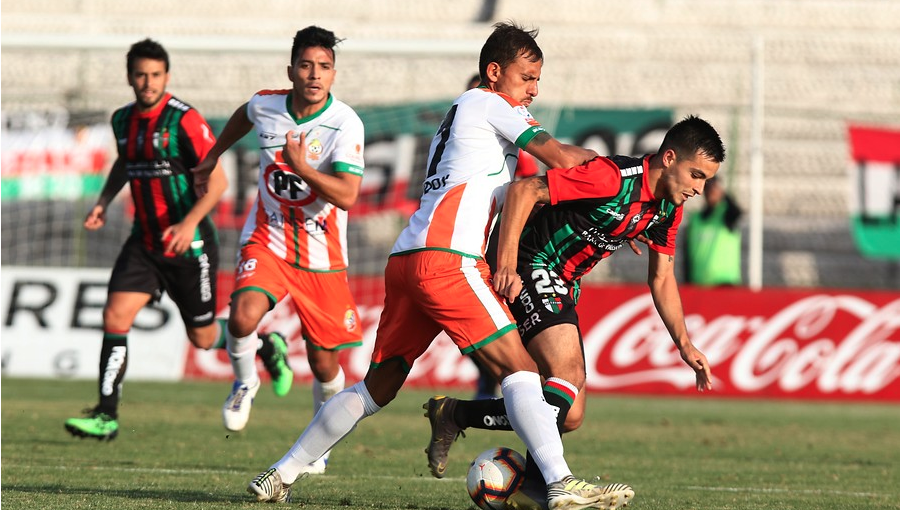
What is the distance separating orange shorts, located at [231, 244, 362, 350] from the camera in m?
7.78

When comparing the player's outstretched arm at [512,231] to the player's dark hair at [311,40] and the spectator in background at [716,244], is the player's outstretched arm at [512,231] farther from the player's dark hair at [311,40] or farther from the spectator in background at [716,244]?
the spectator in background at [716,244]

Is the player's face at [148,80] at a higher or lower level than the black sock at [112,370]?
higher

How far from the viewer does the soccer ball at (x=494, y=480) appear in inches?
230

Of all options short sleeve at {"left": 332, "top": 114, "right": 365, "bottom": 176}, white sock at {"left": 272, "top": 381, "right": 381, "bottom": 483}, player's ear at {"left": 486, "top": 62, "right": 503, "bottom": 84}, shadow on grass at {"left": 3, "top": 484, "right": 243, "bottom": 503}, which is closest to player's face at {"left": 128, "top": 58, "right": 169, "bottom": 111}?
short sleeve at {"left": 332, "top": 114, "right": 365, "bottom": 176}

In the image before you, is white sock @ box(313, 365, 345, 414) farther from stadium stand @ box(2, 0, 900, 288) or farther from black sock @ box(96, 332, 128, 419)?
stadium stand @ box(2, 0, 900, 288)

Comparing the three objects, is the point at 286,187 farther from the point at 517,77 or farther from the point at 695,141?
the point at 695,141

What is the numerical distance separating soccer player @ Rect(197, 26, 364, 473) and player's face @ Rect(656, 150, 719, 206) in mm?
1874

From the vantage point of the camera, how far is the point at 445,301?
5746 mm

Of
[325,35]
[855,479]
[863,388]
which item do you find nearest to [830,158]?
[863,388]

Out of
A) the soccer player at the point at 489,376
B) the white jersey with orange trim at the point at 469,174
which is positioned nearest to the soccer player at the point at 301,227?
the white jersey with orange trim at the point at 469,174

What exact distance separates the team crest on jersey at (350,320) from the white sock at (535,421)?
7.66 ft

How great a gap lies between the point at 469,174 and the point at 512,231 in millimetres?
372

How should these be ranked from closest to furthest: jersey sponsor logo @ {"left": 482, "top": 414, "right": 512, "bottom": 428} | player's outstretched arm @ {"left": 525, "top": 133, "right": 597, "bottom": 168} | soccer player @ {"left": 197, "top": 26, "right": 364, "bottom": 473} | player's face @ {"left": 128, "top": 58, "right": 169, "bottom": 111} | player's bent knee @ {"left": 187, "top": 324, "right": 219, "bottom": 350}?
1. player's outstretched arm @ {"left": 525, "top": 133, "right": 597, "bottom": 168}
2. jersey sponsor logo @ {"left": 482, "top": 414, "right": 512, "bottom": 428}
3. soccer player @ {"left": 197, "top": 26, "right": 364, "bottom": 473}
4. player's face @ {"left": 128, "top": 58, "right": 169, "bottom": 111}
5. player's bent knee @ {"left": 187, "top": 324, "right": 219, "bottom": 350}

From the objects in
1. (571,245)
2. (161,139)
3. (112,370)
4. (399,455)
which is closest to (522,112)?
(571,245)
